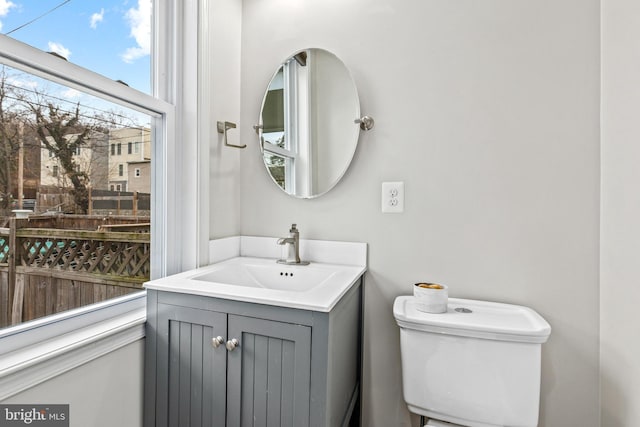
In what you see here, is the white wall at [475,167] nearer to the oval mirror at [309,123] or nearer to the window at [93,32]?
the oval mirror at [309,123]

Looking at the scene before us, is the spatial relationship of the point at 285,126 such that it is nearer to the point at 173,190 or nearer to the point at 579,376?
the point at 173,190

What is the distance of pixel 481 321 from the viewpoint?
3.36 ft

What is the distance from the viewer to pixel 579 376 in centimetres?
113

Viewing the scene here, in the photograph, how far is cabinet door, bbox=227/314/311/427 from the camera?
0.88m

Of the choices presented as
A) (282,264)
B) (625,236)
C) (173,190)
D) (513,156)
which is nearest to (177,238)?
(173,190)

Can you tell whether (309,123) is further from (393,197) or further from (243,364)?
(243,364)

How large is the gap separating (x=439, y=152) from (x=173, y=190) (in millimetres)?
1099

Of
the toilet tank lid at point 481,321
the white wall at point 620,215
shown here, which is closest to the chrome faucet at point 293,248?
the toilet tank lid at point 481,321

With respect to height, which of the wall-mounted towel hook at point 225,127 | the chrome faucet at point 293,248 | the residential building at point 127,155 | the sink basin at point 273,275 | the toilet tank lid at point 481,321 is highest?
the wall-mounted towel hook at point 225,127

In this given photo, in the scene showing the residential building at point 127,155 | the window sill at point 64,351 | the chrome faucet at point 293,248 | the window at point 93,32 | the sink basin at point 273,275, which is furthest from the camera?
the chrome faucet at point 293,248

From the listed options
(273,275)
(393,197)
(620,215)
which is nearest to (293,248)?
(273,275)

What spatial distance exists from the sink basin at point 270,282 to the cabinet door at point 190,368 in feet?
0.25

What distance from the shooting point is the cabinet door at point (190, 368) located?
976 mm

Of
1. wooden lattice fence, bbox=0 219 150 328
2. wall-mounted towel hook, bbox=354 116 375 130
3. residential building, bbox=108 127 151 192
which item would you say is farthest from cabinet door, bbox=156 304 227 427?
wall-mounted towel hook, bbox=354 116 375 130
